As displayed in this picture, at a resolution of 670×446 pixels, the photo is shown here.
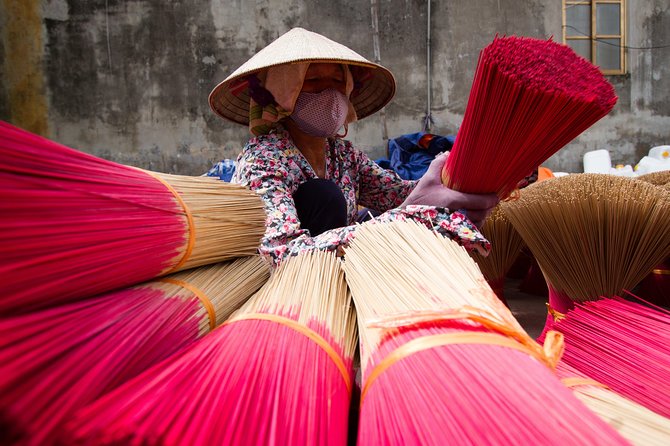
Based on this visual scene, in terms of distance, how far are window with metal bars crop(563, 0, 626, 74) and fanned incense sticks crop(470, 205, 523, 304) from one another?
4123 millimetres

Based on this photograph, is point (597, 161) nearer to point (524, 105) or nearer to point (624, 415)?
point (524, 105)

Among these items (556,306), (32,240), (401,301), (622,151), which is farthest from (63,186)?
(622,151)

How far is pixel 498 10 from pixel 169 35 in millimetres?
3710

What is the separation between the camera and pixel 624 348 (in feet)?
2.56

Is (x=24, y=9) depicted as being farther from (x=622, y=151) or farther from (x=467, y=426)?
(x=622, y=151)

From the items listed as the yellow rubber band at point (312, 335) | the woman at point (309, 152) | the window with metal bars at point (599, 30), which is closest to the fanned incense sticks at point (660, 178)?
the woman at point (309, 152)

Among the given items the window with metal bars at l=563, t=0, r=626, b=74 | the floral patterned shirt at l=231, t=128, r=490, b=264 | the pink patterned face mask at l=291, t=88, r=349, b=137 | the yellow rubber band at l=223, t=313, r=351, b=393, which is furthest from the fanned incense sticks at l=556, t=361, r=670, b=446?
the window with metal bars at l=563, t=0, r=626, b=74

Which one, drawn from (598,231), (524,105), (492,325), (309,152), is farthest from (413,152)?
(492,325)

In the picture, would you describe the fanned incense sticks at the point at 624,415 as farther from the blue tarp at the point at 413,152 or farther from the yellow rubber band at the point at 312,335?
the blue tarp at the point at 413,152

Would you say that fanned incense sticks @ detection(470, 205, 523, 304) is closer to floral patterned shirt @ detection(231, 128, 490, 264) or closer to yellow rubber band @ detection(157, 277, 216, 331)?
floral patterned shirt @ detection(231, 128, 490, 264)

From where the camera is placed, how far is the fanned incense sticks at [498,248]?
1.91 metres

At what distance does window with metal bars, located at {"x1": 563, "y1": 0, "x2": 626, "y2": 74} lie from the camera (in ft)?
16.2

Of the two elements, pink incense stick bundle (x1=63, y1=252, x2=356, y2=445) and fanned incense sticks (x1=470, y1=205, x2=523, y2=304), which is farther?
fanned incense sticks (x1=470, y1=205, x2=523, y2=304)

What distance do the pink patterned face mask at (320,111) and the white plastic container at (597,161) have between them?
4.07 metres
